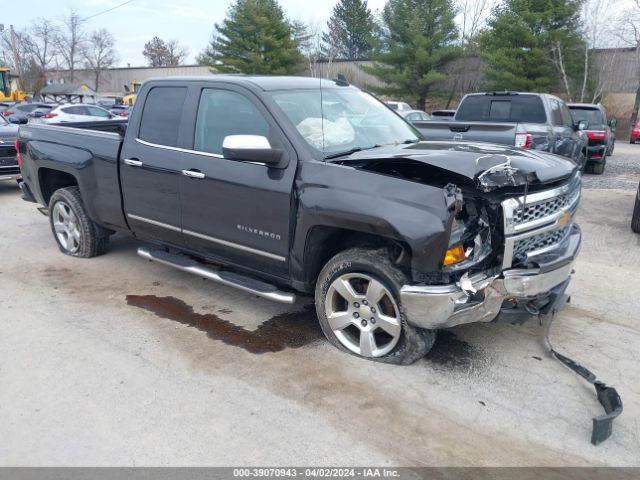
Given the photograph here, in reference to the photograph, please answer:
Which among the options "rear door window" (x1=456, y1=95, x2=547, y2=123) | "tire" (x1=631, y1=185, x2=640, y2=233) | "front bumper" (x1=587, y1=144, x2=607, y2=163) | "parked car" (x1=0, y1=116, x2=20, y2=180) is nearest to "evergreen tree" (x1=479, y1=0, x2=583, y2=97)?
"front bumper" (x1=587, y1=144, x2=607, y2=163)

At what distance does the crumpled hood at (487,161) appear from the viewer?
3207 millimetres

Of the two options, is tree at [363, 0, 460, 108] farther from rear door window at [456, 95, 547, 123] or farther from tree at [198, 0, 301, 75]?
rear door window at [456, 95, 547, 123]

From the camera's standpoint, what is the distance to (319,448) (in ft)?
9.39

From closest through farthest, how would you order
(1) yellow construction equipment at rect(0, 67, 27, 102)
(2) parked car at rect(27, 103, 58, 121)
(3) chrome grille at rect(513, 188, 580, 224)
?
(3) chrome grille at rect(513, 188, 580, 224), (2) parked car at rect(27, 103, 58, 121), (1) yellow construction equipment at rect(0, 67, 27, 102)

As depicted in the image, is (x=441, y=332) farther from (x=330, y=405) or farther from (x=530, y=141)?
(x=530, y=141)

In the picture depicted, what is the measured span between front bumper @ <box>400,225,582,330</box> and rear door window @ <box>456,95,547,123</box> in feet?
20.9

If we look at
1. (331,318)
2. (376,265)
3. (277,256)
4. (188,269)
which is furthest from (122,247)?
(376,265)

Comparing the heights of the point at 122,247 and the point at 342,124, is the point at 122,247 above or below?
below

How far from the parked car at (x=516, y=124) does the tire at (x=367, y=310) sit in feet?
12.1

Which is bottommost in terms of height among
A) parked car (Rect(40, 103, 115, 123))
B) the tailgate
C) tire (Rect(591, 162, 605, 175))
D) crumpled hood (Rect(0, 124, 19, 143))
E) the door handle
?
tire (Rect(591, 162, 605, 175))

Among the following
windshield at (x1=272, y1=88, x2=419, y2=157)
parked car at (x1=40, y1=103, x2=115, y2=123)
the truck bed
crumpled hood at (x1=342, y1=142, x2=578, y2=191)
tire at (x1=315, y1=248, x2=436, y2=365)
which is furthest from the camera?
parked car at (x1=40, y1=103, x2=115, y2=123)

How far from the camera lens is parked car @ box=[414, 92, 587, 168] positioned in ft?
24.3

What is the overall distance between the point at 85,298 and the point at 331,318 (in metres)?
2.50

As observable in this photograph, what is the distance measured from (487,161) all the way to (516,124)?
16.6 ft
